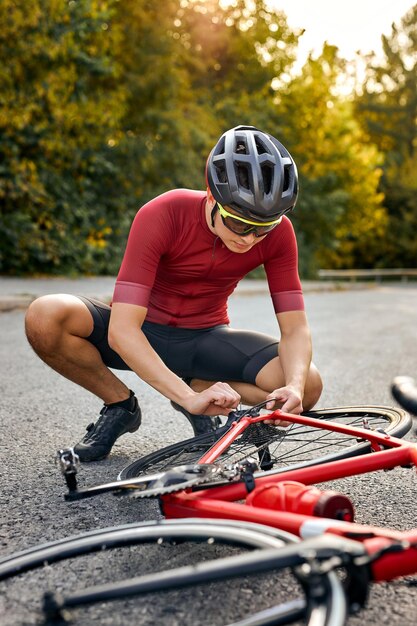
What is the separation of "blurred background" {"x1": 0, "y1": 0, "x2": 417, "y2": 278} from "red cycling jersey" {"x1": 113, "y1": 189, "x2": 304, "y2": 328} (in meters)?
13.6

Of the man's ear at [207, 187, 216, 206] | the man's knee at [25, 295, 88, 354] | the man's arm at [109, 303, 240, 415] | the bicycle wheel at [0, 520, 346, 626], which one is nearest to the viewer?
the bicycle wheel at [0, 520, 346, 626]

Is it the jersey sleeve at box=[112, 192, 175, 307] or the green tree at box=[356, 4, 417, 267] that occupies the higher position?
the green tree at box=[356, 4, 417, 267]

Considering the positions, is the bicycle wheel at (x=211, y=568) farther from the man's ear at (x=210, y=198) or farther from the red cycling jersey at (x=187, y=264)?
the man's ear at (x=210, y=198)

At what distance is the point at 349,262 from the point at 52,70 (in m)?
28.3

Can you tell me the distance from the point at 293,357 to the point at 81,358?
3.37 feet

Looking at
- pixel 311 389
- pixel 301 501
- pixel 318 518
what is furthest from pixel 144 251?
pixel 318 518

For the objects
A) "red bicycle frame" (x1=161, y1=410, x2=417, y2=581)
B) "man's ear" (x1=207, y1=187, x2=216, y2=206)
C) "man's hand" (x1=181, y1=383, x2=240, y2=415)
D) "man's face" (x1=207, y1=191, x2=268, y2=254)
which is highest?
"man's ear" (x1=207, y1=187, x2=216, y2=206)

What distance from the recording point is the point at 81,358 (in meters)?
3.84

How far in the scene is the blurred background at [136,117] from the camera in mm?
17250

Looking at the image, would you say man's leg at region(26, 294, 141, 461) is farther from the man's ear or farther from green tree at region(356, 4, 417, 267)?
green tree at region(356, 4, 417, 267)

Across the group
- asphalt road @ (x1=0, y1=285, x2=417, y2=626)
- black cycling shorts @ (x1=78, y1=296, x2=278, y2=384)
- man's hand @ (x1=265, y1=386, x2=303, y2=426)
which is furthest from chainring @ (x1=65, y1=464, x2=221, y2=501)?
black cycling shorts @ (x1=78, y1=296, x2=278, y2=384)

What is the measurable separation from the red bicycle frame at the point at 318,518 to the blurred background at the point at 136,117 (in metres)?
15.0

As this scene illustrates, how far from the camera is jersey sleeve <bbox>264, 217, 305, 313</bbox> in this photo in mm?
3832

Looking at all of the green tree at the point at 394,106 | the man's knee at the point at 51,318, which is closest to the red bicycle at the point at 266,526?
the man's knee at the point at 51,318
